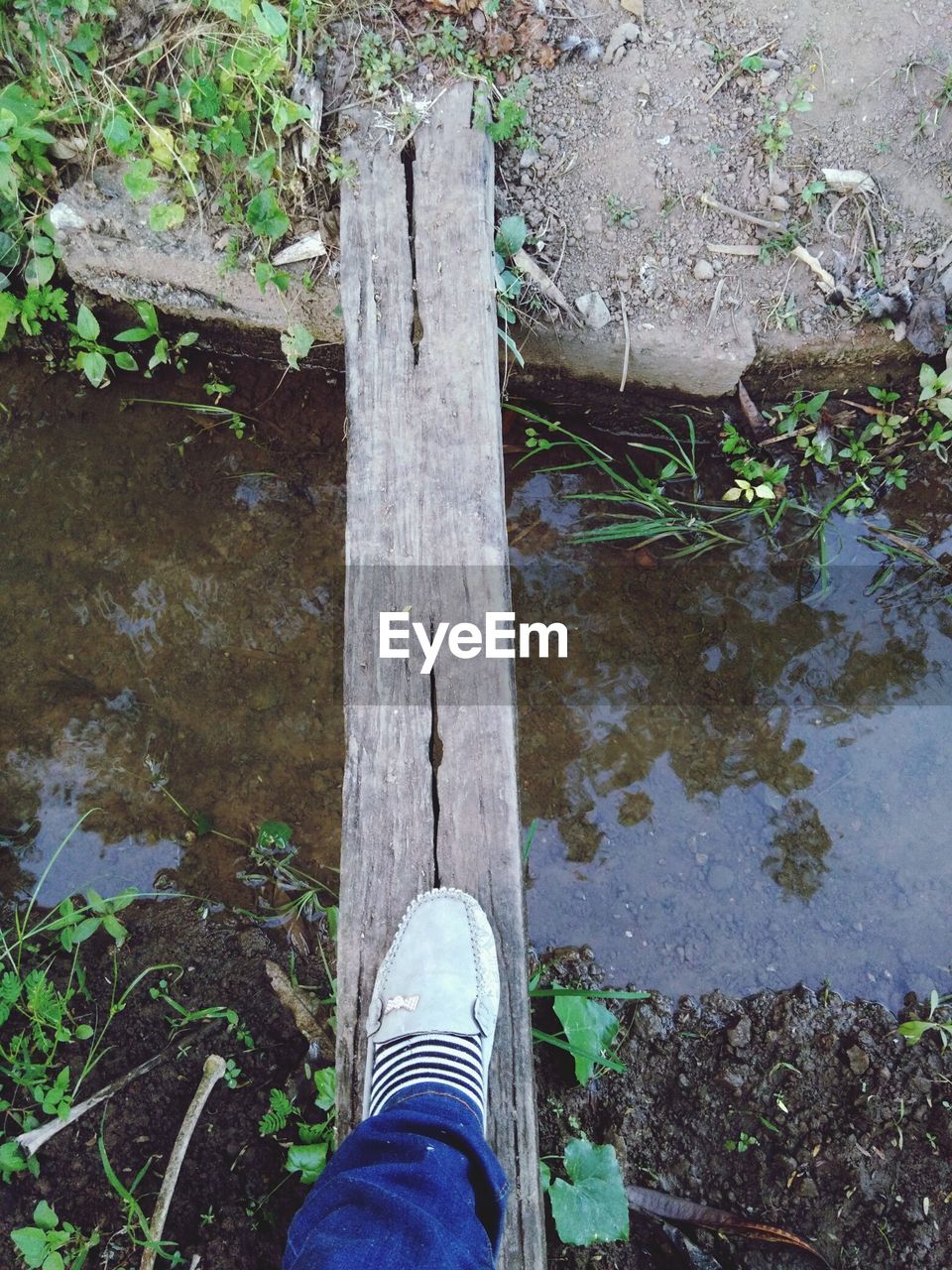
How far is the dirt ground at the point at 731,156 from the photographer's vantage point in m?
2.78

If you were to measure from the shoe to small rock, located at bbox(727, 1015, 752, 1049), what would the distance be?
1.04m

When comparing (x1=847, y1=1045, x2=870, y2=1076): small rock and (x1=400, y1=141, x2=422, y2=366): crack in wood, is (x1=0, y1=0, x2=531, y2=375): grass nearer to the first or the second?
(x1=400, y1=141, x2=422, y2=366): crack in wood

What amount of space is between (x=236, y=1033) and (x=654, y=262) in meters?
2.96

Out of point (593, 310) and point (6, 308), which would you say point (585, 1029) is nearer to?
point (593, 310)

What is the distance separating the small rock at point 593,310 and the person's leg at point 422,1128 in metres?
2.04

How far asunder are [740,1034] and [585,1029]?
0.53 m

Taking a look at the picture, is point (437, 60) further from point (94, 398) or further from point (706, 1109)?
point (706, 1109)

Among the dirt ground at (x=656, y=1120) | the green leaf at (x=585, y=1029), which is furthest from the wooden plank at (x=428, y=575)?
the dirt ground at (x=656, y=1120)

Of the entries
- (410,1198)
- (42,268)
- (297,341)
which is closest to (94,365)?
(42,268)

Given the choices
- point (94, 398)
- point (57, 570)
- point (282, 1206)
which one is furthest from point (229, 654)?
point (282, 1206)

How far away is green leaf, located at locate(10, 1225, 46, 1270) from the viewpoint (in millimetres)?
1988

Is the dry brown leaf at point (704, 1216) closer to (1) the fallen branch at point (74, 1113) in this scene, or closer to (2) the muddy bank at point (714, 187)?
(1) the fallen branch at point (74, 1113)

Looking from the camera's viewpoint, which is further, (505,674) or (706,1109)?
(706,1109)

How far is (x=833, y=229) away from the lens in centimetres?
280
